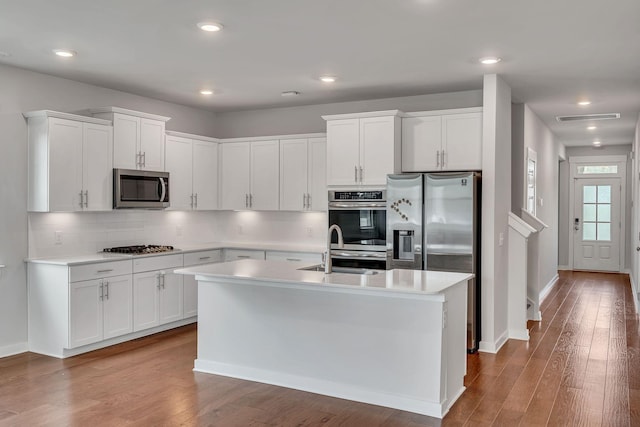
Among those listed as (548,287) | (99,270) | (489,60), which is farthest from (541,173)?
(99,270)

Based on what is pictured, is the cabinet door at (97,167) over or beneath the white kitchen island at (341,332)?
over

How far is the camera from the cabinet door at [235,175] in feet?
22.6

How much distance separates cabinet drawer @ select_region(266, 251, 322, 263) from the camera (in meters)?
6.22

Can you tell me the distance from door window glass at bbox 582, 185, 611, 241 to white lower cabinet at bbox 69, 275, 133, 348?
31.3 ft

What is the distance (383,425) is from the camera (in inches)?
136

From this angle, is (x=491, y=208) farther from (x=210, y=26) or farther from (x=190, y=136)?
(x=190, y=136)

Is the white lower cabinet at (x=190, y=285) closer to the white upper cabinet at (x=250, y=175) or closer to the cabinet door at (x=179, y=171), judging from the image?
the cabinet door at (x=179, y=171)

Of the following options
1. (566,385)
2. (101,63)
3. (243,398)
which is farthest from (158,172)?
(566,385)

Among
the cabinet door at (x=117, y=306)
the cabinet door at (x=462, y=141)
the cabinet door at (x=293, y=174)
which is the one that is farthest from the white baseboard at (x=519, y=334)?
the cabinet door at (x=117, y=306)

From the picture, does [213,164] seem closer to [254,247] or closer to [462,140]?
[254,247]

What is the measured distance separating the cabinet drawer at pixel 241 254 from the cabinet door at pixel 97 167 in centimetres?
160

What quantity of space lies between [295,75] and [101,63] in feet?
5.65

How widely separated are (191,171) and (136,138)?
3.12 feet

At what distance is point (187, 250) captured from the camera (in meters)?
6.19
